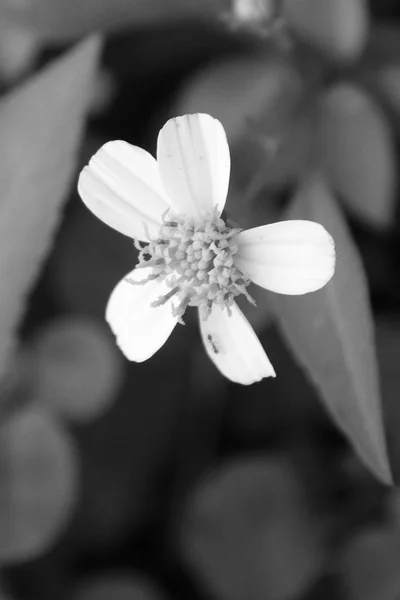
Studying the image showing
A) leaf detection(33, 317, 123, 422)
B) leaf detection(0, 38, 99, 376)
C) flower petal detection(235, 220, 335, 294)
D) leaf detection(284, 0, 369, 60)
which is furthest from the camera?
leaf detection(33, 317, 123, 422)

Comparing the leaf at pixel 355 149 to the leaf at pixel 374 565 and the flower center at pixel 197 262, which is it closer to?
the flower center at pixel 197 262

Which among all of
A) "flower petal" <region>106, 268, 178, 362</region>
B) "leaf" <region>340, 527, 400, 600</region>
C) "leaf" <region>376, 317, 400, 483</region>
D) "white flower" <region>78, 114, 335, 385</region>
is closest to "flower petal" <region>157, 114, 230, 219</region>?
"white flower" <region>78, 114, 335, 385</region>

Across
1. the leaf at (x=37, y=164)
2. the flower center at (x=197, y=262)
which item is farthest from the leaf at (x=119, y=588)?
the flower center at (x=197, y=262)

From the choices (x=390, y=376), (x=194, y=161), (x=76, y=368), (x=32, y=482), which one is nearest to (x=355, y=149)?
(x=390, y=376)

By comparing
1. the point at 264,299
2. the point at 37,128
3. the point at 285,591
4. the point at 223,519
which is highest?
the point at 37,128

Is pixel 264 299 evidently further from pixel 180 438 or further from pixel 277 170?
pixel 180 438

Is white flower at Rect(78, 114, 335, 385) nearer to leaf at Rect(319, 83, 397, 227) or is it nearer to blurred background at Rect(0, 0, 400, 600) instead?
blurred background at Rect(0, 0, 400, 600)

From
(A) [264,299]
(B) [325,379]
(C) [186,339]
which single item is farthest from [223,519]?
Answer: (B) [325,379]
